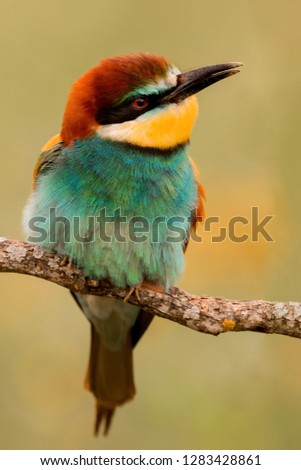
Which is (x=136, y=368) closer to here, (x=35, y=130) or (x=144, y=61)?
(x=35, y=130)

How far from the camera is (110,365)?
3.42 meters

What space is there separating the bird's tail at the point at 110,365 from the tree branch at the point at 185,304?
57 centimetres

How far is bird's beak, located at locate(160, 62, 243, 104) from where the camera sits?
2.71m

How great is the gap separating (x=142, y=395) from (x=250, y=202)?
92cm

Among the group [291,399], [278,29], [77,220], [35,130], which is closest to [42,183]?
[77,220]

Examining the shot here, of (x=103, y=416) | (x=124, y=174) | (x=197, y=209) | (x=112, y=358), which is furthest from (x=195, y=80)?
(x=103, y=416)

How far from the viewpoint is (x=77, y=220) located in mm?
2738

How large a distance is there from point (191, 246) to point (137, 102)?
1152 mm

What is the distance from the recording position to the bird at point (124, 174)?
268cm

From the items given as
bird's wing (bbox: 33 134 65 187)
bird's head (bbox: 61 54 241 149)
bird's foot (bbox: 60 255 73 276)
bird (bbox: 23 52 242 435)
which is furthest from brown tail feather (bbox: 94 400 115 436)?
bird's head (bbox: 61 54 241 149)

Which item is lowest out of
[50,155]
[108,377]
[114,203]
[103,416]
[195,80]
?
[103,416]

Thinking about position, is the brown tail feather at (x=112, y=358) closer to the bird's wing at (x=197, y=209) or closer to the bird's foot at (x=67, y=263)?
the bird's wing at (x=197, y=209)

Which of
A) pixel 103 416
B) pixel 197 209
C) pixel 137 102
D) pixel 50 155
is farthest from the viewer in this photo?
pixel 103 416

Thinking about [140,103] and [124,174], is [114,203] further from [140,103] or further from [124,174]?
[140,103]
